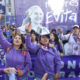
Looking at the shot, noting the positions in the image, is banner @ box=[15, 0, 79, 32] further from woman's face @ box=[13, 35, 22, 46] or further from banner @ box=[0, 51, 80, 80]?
woman's face @ box=[13, 35, 22, 46]

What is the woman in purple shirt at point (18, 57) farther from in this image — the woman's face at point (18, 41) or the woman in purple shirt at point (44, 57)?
the woman in purple shirt at point (44, 57)

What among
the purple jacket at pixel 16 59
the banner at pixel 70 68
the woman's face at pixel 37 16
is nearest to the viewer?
the purple jacket at pixel 16 59

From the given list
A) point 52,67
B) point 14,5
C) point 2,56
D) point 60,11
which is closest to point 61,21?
point 60,11

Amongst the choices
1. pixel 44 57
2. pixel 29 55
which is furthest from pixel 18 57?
pixel 44 57

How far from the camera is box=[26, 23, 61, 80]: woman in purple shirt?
339cm

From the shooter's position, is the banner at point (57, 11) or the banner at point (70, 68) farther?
the banner at point (57, 11)

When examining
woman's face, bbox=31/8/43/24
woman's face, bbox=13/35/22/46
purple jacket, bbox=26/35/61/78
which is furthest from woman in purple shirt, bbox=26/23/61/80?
woman's face, bbox=31/8/43/24

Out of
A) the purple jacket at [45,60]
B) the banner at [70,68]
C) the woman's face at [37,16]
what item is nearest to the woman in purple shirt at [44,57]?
the purple jacket at [45,60]

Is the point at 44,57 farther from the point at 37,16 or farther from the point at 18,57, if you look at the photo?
the point at 37,16

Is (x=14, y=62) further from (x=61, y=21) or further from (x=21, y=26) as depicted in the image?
(x=61, y=21)

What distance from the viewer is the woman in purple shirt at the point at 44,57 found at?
339 cm

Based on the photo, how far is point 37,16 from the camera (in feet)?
16.8

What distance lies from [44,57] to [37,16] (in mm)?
1930

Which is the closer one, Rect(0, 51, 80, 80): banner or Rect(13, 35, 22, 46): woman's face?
Rect(13, 35, 22, 46): woman's face
